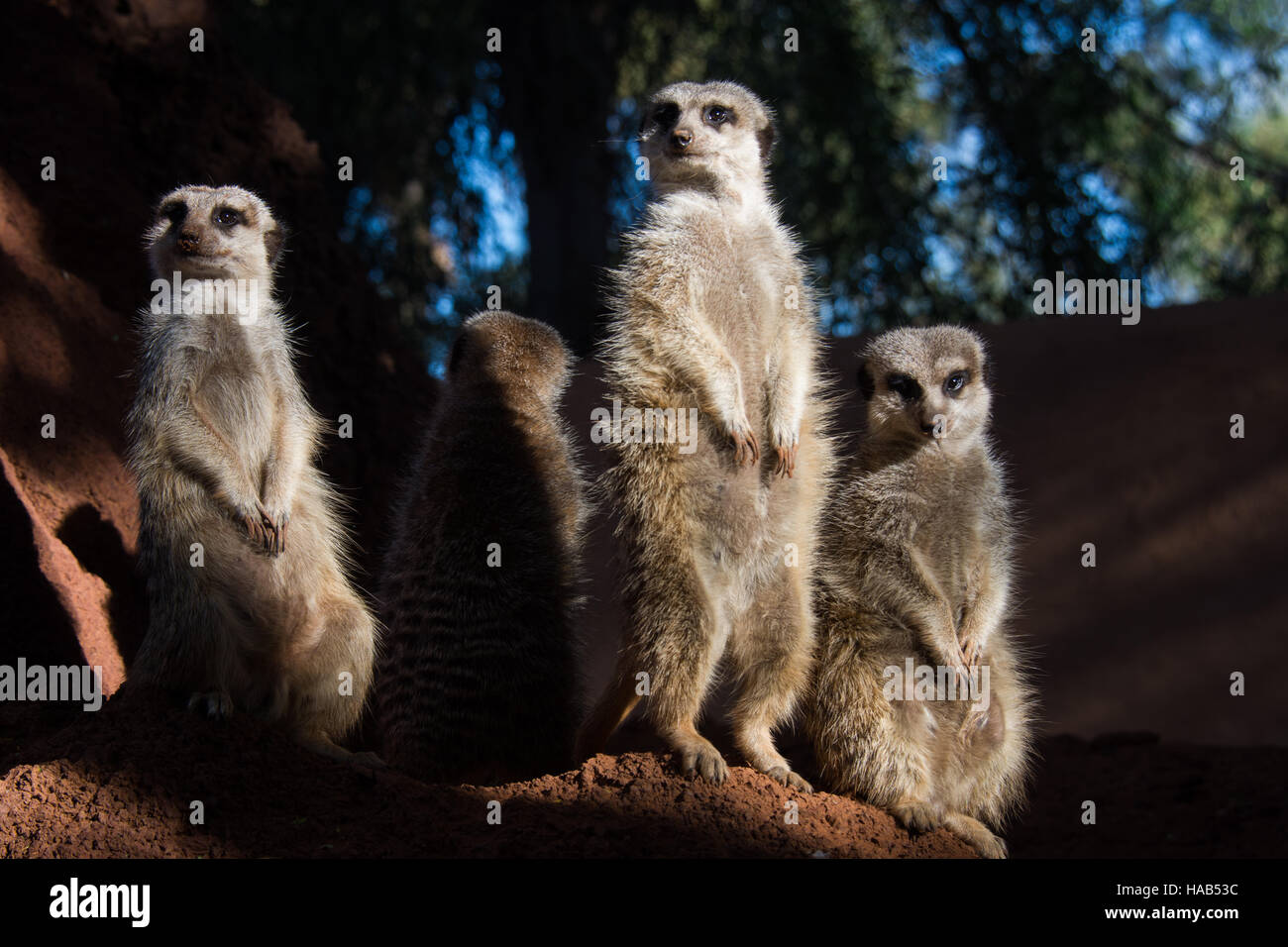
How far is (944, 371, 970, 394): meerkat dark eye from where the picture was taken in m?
3.49

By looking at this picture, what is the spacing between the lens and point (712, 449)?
3365 millimetres

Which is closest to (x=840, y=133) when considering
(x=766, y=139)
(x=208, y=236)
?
(x=766, y=139)

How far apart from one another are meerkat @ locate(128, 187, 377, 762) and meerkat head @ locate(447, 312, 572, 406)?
63cm

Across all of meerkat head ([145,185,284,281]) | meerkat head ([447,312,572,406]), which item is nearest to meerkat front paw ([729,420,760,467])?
meerkat head ([447,312,572,406])

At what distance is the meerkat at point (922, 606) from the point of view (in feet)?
10.8

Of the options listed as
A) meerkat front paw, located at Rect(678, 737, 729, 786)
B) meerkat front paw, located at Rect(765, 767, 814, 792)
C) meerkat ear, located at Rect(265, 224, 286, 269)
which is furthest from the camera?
meerkat ear, located at Rect(265, 224, 286, 269)

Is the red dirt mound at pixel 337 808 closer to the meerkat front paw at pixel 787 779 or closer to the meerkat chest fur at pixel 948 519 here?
the meerkat front paw at pixel 787 779

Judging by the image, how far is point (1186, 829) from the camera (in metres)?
3.92

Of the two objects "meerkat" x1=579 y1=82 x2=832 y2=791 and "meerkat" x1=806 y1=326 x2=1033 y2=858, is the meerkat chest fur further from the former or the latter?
"meerkat" x1=579 y1=82 x2=832 y2=791

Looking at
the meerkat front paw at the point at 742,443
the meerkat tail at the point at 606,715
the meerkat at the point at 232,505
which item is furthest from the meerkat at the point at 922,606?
the meerkat at the point at 232,505

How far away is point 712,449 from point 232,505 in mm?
1274

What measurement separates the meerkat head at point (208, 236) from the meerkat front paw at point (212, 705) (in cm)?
112

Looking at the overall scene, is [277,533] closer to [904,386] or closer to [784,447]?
[784,447]
